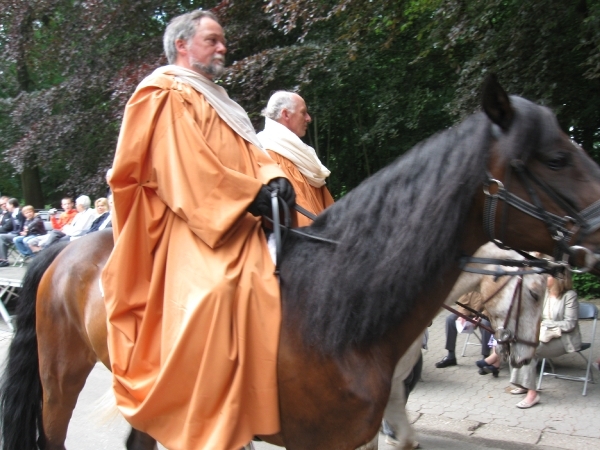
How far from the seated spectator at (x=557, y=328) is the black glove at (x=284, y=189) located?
381 cm

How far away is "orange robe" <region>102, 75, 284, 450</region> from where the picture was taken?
90.4 inches

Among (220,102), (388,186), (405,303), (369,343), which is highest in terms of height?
(220,102)

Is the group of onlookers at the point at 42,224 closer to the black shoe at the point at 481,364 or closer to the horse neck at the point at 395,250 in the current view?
the black shoe at the point at 481,364

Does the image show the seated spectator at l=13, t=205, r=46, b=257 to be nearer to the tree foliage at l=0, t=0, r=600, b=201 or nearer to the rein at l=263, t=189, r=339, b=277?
the tree foliage at l=0, t=0, r=600, b=201

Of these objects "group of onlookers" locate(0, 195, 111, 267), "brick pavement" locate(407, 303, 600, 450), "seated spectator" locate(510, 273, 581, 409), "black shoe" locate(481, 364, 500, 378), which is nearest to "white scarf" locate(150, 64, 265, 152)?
"brick pavement" locate(407, 303, 600, 450)

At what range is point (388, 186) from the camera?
2.33 m

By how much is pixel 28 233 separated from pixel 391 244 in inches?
473

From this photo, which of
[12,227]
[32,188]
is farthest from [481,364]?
[32,188]

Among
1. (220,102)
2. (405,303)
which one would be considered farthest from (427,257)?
(220,102)

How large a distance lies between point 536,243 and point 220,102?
145 centimetres

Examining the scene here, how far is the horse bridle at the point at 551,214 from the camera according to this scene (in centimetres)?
204

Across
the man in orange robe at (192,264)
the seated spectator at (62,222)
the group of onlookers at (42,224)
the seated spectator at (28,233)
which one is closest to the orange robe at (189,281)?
the man in orange robe at (192,264)

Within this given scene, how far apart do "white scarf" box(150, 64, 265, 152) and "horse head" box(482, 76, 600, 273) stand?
3.54ft

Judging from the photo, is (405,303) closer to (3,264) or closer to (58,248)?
(58,248)
